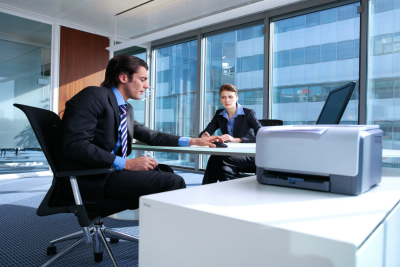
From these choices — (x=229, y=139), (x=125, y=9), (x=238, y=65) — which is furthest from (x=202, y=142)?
(x=125, y=9)

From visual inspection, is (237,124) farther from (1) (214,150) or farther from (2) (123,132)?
(2) (123,132)

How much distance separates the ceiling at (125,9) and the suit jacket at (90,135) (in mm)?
3635

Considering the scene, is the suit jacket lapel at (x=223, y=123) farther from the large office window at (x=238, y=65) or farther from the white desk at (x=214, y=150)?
the large office window at (x=238, y=65)

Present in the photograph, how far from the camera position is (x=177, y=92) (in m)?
6.05

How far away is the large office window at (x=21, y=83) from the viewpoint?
4.84 metres

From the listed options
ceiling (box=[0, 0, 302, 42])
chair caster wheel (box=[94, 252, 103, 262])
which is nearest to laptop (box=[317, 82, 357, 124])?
chair caster wheel (box=[94, 252, 103, 262])

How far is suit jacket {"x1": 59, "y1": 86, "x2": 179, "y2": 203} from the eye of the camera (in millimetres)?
1438

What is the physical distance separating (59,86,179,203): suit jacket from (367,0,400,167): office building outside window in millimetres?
3341

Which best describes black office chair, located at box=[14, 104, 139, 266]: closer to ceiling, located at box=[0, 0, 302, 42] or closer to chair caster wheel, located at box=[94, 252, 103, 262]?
chair caster wheel, located at box=[94, 252, 103, 262]

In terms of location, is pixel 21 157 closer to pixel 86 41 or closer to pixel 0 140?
pixel 0 140

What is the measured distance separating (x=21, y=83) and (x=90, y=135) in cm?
439

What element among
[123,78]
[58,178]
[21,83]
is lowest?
[58,178]

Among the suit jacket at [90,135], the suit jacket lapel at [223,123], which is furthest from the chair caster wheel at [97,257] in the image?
the suit jacket lapel at [223,123]

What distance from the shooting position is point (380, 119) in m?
3.63
